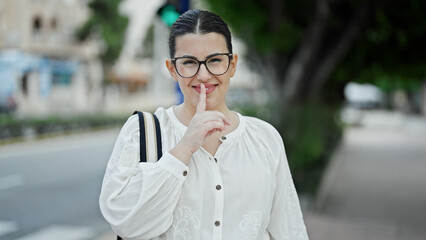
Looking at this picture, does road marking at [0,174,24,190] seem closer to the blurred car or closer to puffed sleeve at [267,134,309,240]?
puffed sleeve at [267,134,309,240]

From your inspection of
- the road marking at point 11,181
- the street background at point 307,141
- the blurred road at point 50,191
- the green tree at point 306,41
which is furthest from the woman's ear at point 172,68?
the road marking at point 11,181

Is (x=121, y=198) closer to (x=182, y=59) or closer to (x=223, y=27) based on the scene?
(x=182, y=59)

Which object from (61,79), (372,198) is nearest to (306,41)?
(372,198)

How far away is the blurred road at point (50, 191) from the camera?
22.1 feet

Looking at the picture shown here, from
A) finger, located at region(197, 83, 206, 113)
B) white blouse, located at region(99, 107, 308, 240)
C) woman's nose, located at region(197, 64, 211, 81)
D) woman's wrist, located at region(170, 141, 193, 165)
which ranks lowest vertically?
white blouse, located at region(99, 107, 308, 240)

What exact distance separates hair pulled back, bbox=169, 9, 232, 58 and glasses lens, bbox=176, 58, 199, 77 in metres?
0.05

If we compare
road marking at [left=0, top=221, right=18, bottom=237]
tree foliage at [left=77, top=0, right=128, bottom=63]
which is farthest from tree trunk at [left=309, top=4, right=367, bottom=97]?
tree foliage at [left=77, top=0, right=128, bottom=63]

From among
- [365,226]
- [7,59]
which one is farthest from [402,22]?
[7,59]

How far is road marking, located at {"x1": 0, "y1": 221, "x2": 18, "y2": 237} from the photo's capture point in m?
6.57

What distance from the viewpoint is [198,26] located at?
162 centimetres

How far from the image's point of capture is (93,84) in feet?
127

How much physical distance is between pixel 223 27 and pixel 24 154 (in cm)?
1403

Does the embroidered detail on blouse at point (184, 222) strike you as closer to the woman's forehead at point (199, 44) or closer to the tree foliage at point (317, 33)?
the woman's forehead at point (199, 44)

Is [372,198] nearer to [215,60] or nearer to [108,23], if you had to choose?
[215,60]
